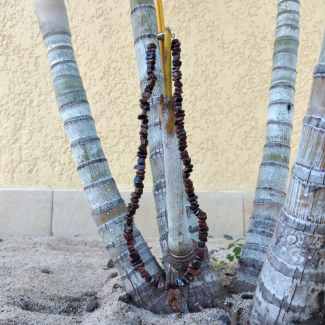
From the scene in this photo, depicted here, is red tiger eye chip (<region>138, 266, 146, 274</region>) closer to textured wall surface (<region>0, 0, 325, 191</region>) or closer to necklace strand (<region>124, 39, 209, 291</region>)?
necklace strand (<region>124, 39, 209, 291</region>)

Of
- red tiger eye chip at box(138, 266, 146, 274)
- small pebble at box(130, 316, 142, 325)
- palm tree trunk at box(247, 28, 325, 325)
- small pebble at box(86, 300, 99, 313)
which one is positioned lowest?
small pebble at box(86, 300, 99, 313)

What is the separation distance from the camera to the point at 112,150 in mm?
3395

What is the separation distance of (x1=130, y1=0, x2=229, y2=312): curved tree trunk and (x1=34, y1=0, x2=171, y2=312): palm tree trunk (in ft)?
0.37

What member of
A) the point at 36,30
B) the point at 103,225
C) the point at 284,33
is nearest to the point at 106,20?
the point at 36,30

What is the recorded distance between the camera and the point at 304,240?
1038mm

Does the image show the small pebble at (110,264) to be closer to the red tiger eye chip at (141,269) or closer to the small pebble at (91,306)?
the small pebble at (91,306)

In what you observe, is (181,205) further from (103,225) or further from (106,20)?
(106,20)

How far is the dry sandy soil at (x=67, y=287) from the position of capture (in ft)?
4.87

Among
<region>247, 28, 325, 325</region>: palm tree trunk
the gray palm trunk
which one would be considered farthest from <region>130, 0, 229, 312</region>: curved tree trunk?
<region>247, 28, 325, 325</region>: palm tree trunk

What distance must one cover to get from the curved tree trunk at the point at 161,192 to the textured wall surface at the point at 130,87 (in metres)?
1.65

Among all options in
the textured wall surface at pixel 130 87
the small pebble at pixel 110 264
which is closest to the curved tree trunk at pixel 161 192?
the small pebble at pixel 110 264

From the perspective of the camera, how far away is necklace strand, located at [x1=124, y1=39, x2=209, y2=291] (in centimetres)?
119

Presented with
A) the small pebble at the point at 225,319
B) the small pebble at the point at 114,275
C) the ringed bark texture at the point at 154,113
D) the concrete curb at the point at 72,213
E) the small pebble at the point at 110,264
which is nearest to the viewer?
the small pebble at the point at 225,319

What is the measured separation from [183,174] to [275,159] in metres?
0.78
